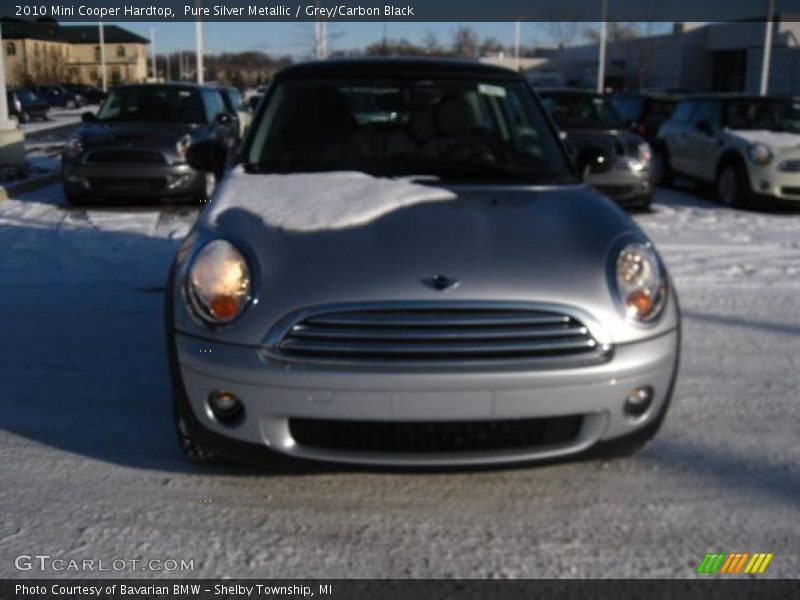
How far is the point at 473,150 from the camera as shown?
437 centimetres

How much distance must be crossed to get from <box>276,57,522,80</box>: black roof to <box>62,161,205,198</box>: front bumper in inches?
228

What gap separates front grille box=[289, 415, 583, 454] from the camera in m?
2.94

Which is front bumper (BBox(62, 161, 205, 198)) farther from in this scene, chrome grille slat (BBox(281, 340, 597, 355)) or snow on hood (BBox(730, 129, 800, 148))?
chrome grille slat (BBox(281, 340, 597, 355))

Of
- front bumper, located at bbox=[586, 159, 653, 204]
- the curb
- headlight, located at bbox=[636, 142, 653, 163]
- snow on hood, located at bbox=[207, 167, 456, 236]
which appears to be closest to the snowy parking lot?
snow on hood, located at bbox=[207, 167, 456, 236]

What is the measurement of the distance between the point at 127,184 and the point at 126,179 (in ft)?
0.20

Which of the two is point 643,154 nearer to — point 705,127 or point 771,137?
point 771,137

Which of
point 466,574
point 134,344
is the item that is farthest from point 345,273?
point 134,344

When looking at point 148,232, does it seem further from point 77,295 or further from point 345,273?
point 345,273

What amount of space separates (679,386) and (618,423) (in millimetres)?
1527

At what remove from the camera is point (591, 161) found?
15.1ft

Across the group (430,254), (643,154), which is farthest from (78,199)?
(430,254)

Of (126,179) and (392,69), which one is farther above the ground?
(392,69)

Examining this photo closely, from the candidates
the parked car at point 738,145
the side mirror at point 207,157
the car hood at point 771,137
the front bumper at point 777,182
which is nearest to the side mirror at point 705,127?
the parked car at point 738,145

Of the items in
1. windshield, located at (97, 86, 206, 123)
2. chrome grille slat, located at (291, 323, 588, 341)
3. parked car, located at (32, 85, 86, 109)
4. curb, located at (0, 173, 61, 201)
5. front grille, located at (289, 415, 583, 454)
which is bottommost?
parked car, located at (32, 85, 86, 109)
